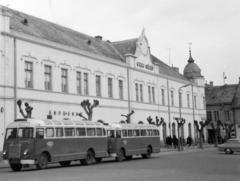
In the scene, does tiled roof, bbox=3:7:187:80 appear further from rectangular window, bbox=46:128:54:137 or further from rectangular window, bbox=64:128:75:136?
rectangular window, bbox=46:128:54:137

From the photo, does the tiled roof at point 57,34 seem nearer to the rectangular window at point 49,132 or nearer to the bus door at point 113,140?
the bus door at point 113,140

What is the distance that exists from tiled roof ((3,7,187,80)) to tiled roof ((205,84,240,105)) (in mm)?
29579

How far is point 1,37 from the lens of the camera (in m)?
35.4

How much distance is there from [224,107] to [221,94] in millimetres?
4155

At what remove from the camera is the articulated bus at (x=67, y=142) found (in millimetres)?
26875

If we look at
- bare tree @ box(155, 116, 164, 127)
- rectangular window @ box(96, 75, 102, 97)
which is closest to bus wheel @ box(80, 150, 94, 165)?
rectangular window @ box(96, 75, 102, 97)

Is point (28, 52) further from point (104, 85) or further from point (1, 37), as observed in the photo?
point (104, 85)

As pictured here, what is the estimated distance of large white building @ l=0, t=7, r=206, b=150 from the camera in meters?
36.3

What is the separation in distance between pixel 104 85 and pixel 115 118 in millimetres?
4101

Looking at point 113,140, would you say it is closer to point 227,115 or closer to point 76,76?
point 76,76

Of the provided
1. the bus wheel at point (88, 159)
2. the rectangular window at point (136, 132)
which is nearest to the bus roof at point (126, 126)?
the rectangular window at point (136, 132)

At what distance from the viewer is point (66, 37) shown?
156ft

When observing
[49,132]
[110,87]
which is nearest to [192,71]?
[110,87]

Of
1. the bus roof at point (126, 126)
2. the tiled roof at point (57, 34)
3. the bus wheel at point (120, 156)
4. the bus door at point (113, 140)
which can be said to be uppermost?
the tiled roof at point (57, 34)
